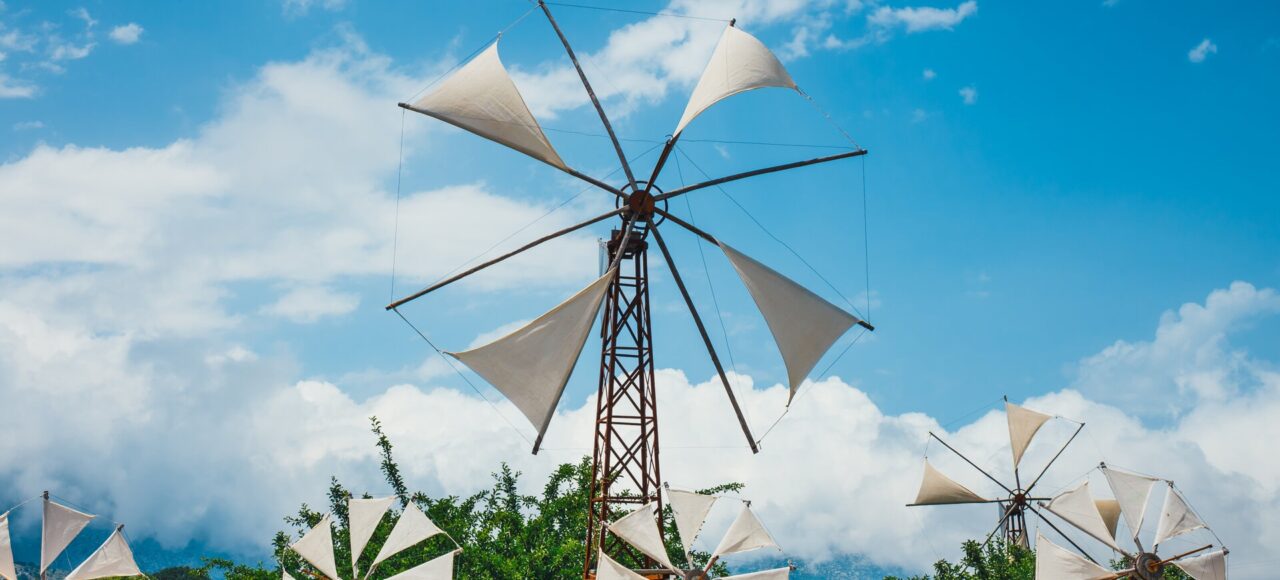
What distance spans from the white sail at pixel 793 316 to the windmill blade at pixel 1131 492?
29.0 feet

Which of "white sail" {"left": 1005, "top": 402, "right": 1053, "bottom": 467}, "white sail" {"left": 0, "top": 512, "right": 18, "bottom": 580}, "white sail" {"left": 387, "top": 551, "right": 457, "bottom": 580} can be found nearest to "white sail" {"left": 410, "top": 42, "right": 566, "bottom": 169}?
"white sail" {"left": 387, "top": 551, "right": 457, "bottom": 580}

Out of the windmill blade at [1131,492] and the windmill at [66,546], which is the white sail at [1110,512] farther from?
the windmill at [66,546]

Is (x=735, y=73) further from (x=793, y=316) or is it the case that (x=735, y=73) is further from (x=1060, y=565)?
(x=1060, y=565)

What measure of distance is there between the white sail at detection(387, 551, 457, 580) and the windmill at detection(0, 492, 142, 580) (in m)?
5.70

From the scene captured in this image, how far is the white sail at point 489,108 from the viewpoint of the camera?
15.7 m

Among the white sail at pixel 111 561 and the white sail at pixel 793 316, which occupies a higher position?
the white sail at pixel 793 316

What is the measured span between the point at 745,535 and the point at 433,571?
19.6ft

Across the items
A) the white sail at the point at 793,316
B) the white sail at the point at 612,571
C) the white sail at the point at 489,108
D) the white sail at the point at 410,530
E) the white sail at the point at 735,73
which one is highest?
the white sail at the point at 735,73

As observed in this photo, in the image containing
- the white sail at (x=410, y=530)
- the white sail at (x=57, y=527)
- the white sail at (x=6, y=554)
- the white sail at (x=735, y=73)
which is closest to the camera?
the white sail at (x=735, y=73)

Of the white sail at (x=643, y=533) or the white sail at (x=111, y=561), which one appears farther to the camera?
the white sail at (x=111, y=561)

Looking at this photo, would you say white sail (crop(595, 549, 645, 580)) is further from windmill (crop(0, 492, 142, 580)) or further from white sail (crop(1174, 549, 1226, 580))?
white sail (crop(1174, 549, 1226, 580))

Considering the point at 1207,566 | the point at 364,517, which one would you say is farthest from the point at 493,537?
the point at 1207,566

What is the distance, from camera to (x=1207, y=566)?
2094cm

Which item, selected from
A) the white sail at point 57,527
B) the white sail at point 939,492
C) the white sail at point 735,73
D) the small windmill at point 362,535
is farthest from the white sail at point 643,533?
the white sail at point 939,492
